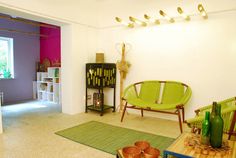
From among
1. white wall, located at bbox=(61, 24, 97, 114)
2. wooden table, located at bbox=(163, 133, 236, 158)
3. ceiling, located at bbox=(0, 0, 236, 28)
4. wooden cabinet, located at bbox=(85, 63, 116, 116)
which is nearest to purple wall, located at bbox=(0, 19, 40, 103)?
white wall, located at bbox=(61, 24, 97, 114)

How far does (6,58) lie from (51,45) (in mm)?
1444

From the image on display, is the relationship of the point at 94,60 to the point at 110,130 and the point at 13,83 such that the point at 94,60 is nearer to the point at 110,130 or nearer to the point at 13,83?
the point at 110,130

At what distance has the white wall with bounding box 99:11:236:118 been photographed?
330cm

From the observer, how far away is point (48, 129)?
3219 mm

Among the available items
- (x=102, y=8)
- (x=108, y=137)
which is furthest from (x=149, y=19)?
(x=108, y=137)

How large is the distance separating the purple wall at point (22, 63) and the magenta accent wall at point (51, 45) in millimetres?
172

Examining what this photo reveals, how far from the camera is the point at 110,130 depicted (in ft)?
10.6

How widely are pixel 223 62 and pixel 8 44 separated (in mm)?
6014

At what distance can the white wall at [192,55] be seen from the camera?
330 centimetres

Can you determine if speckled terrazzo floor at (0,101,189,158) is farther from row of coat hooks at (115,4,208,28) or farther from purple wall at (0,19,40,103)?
row of coat hooks at (115,4,208,28)

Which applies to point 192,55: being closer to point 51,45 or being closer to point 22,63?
point 51,45

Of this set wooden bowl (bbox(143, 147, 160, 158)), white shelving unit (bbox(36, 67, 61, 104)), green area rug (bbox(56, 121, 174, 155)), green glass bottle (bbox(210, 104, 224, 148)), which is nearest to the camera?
wooden bowl (bbox(143, 147, 160, 158))

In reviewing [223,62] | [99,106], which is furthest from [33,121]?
[223,62]

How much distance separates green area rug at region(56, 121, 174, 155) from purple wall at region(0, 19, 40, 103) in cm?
358
